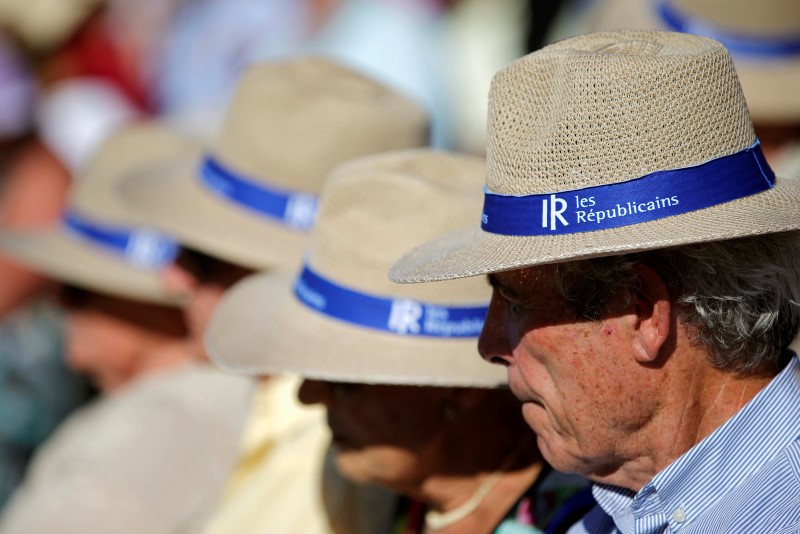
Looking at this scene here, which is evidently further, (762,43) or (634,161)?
(762,43)

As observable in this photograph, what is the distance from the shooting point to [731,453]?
2.00 m

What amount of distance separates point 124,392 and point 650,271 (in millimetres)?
2903

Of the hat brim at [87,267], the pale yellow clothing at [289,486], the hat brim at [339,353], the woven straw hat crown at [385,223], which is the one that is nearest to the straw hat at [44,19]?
the hat brim at [87,267]

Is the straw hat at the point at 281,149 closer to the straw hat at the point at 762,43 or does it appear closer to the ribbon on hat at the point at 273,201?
the ribbon on hat at the point at 273,201

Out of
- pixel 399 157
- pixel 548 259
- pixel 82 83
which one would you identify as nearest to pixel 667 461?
pixel 548 259

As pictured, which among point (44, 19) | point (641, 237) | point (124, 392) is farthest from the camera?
point (44, 19)

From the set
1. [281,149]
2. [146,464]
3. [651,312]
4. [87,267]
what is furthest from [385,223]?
[87,267]

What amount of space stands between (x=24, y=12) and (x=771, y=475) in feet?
24.3

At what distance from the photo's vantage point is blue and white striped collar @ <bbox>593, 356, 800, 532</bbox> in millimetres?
1984

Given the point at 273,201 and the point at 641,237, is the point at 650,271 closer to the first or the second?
the point at 641,237

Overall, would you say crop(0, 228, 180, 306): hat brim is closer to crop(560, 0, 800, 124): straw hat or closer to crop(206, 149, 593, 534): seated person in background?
crop(206, 149, 593, 534): seated person in background

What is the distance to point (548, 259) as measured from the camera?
1.87 metres

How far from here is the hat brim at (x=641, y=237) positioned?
5.88 ft

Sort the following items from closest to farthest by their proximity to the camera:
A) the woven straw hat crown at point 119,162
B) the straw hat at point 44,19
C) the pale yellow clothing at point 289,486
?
the pale yellow clothing at point 289,486
the woven straw hat crown at point 119,162
the straw hat at point 44,19
